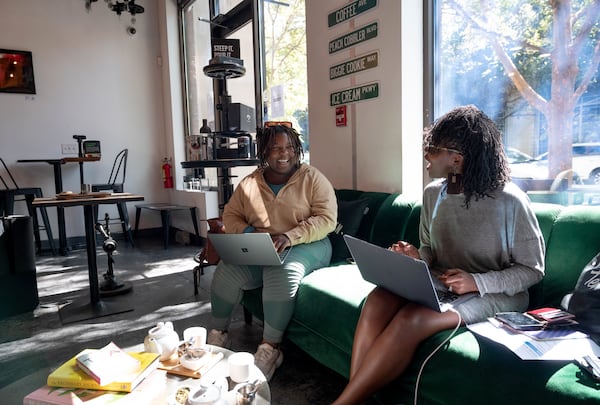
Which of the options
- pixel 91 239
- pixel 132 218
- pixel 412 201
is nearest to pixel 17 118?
pixel 132 218

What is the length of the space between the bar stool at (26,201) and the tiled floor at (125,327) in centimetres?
56

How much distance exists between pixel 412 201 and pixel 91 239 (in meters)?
2.13

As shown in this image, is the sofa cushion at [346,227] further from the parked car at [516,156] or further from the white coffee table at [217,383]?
the white coffee table at [217,383]

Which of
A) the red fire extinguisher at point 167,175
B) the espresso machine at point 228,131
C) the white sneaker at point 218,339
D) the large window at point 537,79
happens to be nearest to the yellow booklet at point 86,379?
the white sneaker at point 218,339

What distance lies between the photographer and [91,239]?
112 inches

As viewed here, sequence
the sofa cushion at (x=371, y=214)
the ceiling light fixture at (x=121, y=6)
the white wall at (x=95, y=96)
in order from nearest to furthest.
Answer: the sofa cushion at (x=371, y=214), the white wall at (x=95, y=96), the ceiling light fixture at (x=121, y=6)

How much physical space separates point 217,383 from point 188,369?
15 centimetres

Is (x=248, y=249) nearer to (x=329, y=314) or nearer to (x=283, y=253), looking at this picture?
(x=283, y=253)

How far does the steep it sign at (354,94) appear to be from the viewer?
8.70 ft

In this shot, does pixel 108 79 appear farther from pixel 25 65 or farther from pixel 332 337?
pixel 332 337

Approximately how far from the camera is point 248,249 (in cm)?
194

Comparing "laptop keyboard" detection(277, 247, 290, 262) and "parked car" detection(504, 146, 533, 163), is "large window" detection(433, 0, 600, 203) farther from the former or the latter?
"laptop keyboard" detection(277, 247, 290, 262)

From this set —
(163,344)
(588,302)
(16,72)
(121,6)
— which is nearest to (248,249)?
(163,344)

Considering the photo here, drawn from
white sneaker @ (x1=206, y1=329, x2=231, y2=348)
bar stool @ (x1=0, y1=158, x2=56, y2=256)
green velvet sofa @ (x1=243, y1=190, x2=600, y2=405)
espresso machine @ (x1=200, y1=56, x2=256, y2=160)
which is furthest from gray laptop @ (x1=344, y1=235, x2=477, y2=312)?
bar stool @ (x1=0, y1=158, x2=56, y2=256)
